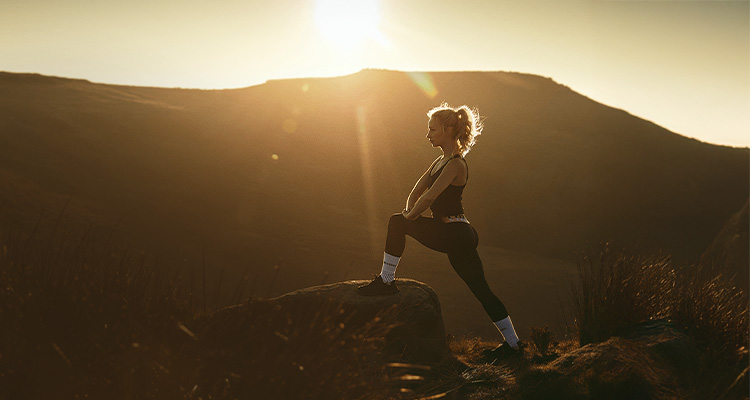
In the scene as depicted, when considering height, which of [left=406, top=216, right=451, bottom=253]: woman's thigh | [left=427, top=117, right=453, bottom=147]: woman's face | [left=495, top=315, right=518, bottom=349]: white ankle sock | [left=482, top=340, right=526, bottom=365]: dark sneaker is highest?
[left=427, top=117, right=453, bottom=147]: woman's face

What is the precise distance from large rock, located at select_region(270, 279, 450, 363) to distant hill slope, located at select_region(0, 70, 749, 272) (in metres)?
9.80

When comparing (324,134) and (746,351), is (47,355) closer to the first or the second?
(746,351)

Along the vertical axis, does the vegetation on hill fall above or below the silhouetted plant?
above

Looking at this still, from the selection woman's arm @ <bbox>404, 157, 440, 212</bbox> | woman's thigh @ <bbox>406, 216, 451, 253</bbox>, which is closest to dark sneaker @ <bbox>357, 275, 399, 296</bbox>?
woman's thigh @ <bbox>406, 216, 451, 253</bbox>

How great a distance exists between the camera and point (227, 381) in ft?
9.84

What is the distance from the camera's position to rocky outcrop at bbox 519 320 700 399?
399cm

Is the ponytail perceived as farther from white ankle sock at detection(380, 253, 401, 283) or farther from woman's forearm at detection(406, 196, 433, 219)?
white ankle sock at detection(380, 253, 401, 283)

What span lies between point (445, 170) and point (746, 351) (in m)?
2.70

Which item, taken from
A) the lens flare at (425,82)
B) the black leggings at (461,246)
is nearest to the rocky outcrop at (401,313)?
the black leggings at (461,246)

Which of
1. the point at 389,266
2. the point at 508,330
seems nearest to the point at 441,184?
the point at 389,266

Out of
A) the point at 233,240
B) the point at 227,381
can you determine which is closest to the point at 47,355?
the point at 227,381

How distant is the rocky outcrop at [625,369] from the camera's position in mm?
3992

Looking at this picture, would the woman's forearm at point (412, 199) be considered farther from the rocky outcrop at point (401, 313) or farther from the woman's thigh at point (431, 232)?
the rocky outcrop at point (401, 313)

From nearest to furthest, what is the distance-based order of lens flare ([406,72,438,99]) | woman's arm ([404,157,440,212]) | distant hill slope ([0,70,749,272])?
woman's arm ([404,157,440,212]), distant hill slope ([0,70,749,272]), lens flare ([406,72,438,99])
